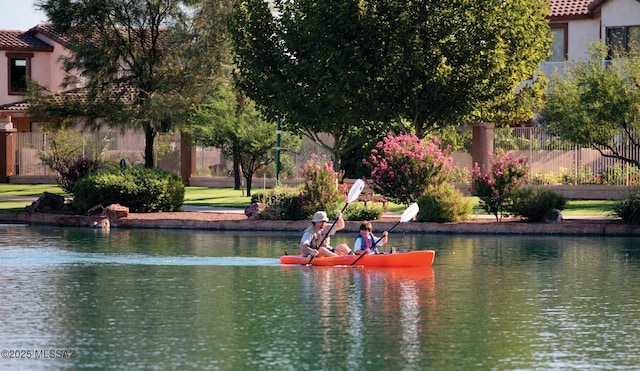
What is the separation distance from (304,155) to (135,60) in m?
9.36

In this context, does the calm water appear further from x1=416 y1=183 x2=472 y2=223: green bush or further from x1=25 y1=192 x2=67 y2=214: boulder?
x1=25 y1=192 x2=67 y2=214: boulder

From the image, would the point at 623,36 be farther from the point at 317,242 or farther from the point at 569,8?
the point at 317,242

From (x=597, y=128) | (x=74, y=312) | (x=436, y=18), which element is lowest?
(x=74, y=312)

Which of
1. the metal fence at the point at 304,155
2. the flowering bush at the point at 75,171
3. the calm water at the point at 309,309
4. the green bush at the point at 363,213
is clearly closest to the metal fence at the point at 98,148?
the metal fence at the point at 304,155

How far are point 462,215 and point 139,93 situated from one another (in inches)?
680

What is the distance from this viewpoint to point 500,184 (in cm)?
3519

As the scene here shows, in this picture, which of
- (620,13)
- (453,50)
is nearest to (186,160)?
(620,13)

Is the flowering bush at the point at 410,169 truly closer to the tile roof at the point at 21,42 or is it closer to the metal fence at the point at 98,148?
the metal fence at the point at 98,148

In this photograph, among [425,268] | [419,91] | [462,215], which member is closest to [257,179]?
[419,91]

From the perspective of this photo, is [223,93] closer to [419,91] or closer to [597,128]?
[419,91]

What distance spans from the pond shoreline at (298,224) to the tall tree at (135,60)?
899 cm

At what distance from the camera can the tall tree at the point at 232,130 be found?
161ft

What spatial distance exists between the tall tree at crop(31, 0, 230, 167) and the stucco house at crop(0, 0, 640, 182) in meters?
2.47

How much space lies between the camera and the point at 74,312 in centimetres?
1856
